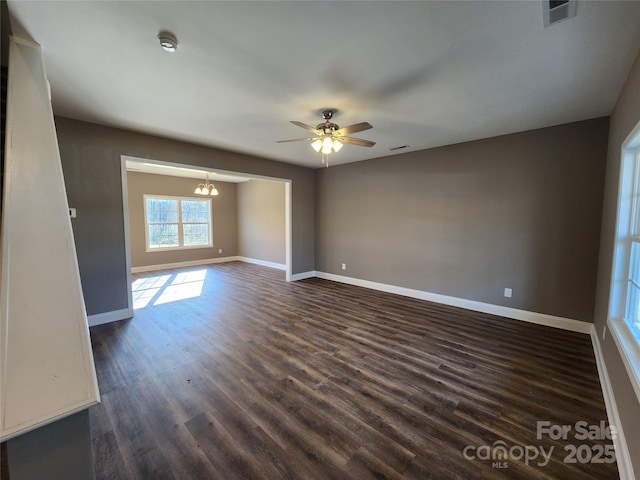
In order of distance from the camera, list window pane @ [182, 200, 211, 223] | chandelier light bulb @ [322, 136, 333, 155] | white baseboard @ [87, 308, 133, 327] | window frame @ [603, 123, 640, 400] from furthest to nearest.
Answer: window pane @ [182, 200, 211, 223], white baseboard @ [87, 308, 133, 327], chandelier light bulb @ [322, 136, 333, 155], window frame @ [603, 123, 640, 400]

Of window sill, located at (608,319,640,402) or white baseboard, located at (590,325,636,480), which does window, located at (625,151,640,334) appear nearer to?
window sill, located at (608,319,640,402)

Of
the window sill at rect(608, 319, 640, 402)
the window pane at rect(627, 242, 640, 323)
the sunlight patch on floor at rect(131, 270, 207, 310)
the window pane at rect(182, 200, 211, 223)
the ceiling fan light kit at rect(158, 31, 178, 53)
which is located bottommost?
the sunlight patch on floor at rect(131, 270, 207, 310)

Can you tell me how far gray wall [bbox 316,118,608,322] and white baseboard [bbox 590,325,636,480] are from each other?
106cm

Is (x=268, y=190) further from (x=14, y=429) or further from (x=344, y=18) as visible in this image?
(x=14, y=429)

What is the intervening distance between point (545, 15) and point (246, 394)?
131 inches

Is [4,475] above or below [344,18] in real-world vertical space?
below

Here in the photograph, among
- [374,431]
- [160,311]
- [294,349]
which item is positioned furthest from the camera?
[160,311]

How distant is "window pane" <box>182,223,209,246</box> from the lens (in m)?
7.69

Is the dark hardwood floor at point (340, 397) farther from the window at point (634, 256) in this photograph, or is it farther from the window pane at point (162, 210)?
the window pane at point (162, 210)

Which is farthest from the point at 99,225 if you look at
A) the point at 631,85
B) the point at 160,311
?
the point at 631,85

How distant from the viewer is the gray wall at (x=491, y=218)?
3.25m

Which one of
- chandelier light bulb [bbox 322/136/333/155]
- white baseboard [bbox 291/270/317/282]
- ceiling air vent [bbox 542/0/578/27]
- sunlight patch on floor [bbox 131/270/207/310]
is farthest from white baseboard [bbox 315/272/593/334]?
ceiling air vent [bbox 542/0/578/27]

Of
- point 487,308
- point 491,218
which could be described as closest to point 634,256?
point 491,218

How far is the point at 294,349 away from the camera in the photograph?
286 cm
